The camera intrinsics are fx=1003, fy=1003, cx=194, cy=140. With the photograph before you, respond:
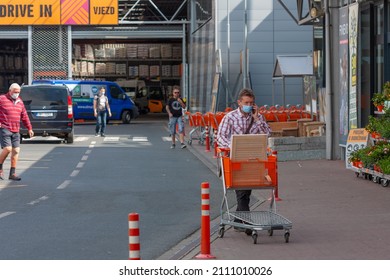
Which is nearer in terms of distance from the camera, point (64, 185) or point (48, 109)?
point (64, 185)

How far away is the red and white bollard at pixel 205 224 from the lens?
373 inches

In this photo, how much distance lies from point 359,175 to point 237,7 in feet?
85.3

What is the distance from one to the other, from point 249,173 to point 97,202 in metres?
4.21

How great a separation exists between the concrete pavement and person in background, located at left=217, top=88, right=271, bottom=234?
477 mm

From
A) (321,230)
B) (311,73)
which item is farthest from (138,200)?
(311,73)

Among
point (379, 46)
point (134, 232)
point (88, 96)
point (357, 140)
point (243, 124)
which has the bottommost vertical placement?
point (134, 232)

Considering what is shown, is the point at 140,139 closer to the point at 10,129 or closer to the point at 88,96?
the point at 88,96

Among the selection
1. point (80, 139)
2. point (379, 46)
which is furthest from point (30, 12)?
point (379, 46)

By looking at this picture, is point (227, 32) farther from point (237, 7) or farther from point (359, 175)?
point (359, 175)

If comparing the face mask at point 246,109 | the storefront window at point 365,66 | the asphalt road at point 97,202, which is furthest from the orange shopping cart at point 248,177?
the storefront window at point 365,66

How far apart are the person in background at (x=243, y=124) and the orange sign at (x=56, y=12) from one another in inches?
1679

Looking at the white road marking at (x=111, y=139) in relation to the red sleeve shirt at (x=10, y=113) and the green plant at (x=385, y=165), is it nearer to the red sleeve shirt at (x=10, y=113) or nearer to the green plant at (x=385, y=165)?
the red sleeve shirt at (x=10, y=113)

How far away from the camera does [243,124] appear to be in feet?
38.6

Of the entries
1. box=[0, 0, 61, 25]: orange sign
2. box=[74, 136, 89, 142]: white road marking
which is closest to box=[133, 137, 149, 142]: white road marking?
box=[74, 136, 89, 142]: white road marking
